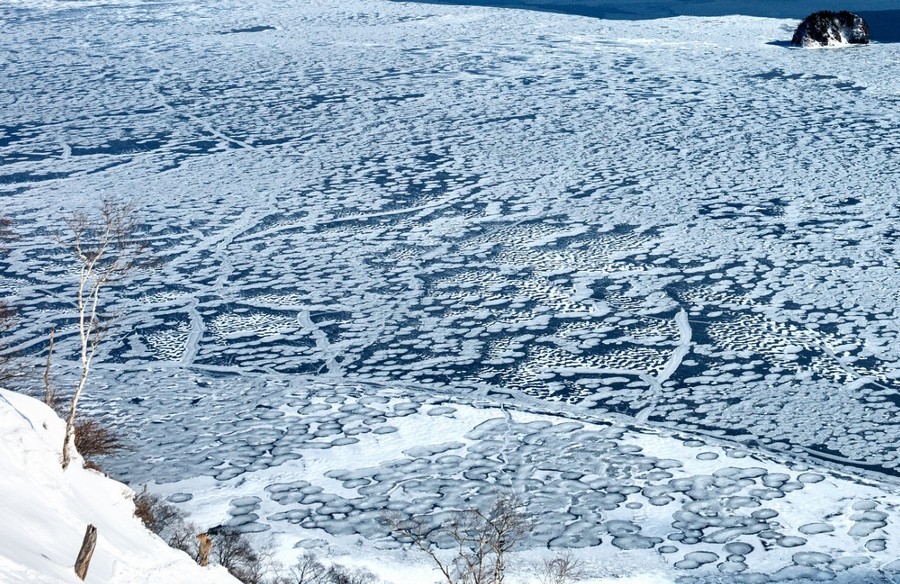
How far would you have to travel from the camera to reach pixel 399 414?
265 inches

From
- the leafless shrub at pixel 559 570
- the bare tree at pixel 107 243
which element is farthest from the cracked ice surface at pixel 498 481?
the bare tree at pixel 107 243

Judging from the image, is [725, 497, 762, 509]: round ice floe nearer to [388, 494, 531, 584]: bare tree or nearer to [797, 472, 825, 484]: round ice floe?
[797, 472, 825, 484]: round ice floe

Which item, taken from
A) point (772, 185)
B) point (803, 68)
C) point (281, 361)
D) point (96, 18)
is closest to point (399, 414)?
point (281, 361)

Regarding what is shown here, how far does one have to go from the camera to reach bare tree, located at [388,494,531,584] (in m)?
5.07

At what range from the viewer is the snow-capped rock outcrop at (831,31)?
18.6 m

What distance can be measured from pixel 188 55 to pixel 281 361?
12613 mm

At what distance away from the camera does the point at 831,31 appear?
61.2 feet

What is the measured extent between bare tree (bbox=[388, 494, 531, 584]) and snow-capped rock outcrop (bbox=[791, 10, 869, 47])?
15064mm

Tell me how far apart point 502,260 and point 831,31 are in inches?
473

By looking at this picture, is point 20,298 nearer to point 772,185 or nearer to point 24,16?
point 772,185

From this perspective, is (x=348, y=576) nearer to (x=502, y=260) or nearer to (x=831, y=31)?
(x=502, y=260)

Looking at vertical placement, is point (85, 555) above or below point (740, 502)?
above

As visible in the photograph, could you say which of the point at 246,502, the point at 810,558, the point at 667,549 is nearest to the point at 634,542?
the point at 667,549

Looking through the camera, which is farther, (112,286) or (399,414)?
(112,286)
